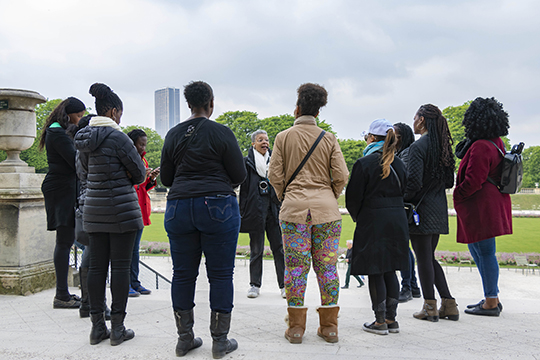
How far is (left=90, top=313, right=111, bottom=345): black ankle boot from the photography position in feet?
12.0

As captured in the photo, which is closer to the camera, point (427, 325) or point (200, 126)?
point (200, 126)

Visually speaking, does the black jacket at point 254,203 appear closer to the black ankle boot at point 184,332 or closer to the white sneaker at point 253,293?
the white sneaker at point 253,293

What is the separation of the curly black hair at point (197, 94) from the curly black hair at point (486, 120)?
9.86 feet

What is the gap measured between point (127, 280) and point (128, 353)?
1.99 feet

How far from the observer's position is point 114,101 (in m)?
4.02

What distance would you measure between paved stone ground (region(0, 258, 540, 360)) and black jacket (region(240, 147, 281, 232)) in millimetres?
1025

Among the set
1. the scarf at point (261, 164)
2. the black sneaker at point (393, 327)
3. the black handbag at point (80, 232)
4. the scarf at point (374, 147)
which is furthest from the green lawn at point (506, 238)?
the scarf at point (374, 147)

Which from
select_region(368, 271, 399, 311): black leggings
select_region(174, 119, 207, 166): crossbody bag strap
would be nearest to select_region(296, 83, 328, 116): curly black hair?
select_region(174, 119, 207, 166): crossbody bag strap

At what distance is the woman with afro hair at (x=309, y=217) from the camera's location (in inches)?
147

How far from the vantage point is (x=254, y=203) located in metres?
6.01

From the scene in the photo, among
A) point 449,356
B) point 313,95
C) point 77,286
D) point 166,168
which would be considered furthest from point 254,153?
point 449,356

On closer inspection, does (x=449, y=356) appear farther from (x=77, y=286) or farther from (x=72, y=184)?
(x=77, y=286)

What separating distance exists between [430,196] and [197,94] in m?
2.73

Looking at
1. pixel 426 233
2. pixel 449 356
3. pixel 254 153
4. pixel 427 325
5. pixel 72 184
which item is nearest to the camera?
pixel 449 356
